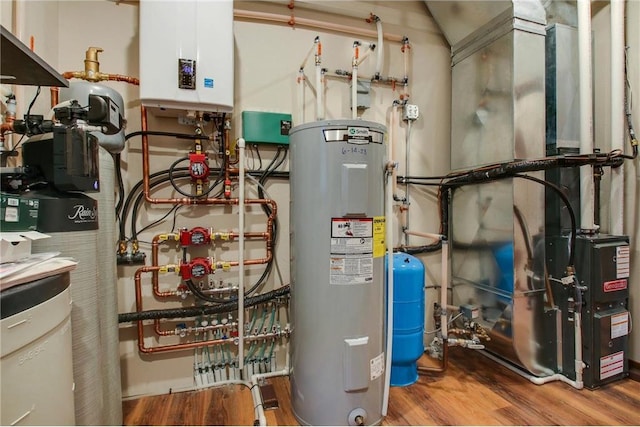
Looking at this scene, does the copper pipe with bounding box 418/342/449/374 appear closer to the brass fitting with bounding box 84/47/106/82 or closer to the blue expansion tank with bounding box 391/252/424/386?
the blue expansion tank with bounding box 391/252/424/386

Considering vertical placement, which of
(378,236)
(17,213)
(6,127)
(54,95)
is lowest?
(378,236)

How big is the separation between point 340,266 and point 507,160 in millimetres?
1341

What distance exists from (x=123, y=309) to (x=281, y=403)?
3.51ft

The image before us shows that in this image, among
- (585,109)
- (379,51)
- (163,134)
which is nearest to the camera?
(163,134)

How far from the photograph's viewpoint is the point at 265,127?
192cm

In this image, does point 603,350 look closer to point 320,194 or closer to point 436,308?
point 436,308

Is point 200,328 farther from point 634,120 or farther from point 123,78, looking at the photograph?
point 634,120

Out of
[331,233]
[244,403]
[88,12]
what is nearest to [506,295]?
[331,233]

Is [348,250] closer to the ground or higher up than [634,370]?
higher up

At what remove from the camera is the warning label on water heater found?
4.53ft

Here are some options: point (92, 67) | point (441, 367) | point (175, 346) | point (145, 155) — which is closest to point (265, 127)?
point (145, 155)

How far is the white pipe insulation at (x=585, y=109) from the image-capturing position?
1.86 m

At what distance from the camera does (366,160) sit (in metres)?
1.40

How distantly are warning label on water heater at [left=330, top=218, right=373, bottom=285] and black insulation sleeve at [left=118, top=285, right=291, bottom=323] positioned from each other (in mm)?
657
